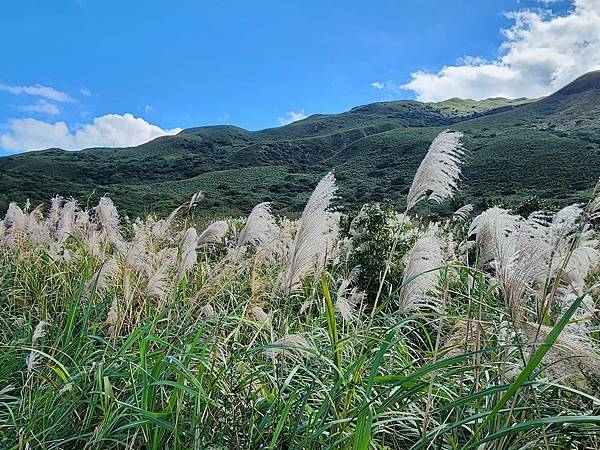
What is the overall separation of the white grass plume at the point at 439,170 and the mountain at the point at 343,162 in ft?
52.4

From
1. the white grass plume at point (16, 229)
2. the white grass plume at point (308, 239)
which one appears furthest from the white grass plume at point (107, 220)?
the white grass plume at point (308, 239)

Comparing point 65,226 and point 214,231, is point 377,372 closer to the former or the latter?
point 214,231

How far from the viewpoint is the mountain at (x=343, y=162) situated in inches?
1722

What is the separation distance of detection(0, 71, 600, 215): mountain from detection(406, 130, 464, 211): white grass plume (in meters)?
16.0

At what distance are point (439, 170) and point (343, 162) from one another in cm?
7899

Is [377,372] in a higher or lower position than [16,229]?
lower

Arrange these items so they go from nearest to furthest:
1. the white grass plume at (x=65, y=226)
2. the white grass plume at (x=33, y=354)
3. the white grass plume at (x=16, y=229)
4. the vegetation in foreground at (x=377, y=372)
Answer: the vegetation in foreground at (x=377, y=372) < the white grass plume at (x=33, y=354) < the white grass plume at (x=65, y=226) < the white grass plume at (x=16, y=229)

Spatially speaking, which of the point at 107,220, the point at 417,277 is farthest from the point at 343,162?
the point at 417,277

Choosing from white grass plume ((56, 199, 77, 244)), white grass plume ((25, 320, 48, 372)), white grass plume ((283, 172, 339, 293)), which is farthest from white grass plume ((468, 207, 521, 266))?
white grass plume ((56, 199, 77, 244))

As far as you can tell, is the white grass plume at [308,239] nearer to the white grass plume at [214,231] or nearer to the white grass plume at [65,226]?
the white grass plume at [214,231]

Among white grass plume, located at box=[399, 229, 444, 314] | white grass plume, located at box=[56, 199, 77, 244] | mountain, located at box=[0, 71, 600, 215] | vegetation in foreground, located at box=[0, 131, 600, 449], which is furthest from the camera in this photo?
mountain, located at box=[0, 71, 600, 215]

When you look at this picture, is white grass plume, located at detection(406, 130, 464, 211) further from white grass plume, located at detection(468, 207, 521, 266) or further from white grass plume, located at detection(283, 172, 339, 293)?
white grass plume, located at detection(283, 172, 339, 293)

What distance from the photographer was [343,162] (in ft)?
263

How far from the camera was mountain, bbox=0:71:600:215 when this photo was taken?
4375 centimetres
